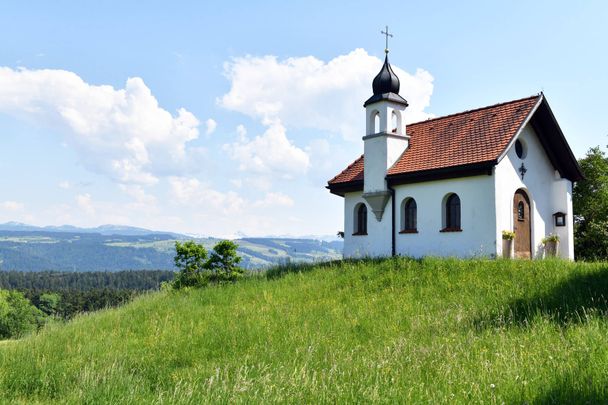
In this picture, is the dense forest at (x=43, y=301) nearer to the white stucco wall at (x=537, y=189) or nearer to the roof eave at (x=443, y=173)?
the roof eave at (x=443, y=173)

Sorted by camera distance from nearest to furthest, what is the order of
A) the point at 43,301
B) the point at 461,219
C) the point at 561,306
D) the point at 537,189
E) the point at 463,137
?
the point at 561,306 → the point at 461,219 → the point at 537,189 → the point at 463,137 → the point at 43,301

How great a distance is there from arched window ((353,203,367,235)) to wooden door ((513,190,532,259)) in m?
6.91

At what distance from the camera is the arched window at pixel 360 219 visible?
80.3ft

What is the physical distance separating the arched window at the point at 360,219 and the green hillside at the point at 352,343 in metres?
5.74

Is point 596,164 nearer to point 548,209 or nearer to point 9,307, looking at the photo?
point 548,209

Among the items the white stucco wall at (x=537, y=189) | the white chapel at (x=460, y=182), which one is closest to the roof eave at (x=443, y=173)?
the white chapel at (x=460, y=182)

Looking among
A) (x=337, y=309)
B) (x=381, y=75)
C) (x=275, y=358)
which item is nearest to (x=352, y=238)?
(x=381, y=75)

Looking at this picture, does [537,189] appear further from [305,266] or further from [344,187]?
[305,266]

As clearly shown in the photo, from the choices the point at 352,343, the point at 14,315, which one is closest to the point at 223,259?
the point at 352,343

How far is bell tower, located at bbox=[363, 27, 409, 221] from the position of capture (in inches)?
890

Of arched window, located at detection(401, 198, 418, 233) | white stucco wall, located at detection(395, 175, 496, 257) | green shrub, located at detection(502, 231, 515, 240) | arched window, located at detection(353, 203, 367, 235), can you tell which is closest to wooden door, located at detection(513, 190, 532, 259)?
green shrub, located at detection(502, 231, 515, 240)

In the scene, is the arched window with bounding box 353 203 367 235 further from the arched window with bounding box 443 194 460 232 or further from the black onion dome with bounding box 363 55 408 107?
the black onion dome with bounding box 363 55 408 107

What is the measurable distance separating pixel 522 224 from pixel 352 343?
1297cm

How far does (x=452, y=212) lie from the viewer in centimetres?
2056
